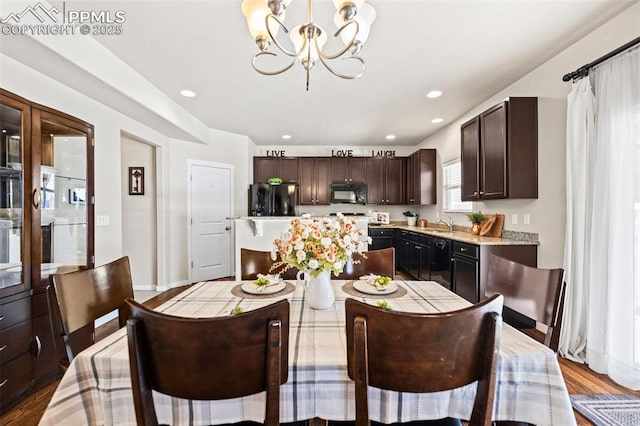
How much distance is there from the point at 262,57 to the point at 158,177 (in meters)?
2.70

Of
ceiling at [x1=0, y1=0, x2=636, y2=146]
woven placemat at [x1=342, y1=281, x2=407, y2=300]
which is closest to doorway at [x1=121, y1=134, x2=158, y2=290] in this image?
ceiling at [x1=0, y1=0, x2=636, y2=146]

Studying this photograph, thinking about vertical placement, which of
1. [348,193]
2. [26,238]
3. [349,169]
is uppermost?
[349,169]

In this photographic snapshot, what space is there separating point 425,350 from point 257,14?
170 centimetres

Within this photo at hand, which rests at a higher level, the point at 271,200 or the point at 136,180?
the point at 136,180

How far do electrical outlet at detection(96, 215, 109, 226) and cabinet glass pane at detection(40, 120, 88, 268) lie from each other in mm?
264

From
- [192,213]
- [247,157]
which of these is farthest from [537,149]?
[192,213]

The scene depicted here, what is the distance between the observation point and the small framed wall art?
4.23 metres

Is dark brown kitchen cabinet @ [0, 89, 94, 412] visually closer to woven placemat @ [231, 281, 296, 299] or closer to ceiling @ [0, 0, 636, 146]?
ceiling @ [0, 0, 636, 146]

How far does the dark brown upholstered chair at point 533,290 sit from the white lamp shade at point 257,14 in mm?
1770

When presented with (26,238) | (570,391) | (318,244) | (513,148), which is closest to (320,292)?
(318,244)

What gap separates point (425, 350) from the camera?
73 cm

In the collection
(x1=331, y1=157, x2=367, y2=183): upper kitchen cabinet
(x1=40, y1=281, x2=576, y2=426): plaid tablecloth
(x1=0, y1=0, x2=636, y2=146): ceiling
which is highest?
(x1=0, y1=0, x2=636, y2=146): ceiling

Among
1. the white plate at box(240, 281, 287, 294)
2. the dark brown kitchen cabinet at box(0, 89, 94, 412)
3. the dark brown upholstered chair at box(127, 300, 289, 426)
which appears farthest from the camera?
the dark brown kitchen cabinet at box(0, 89, 94, 412)

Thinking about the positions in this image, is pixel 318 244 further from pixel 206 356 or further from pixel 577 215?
pixel 577 215
